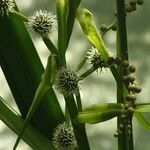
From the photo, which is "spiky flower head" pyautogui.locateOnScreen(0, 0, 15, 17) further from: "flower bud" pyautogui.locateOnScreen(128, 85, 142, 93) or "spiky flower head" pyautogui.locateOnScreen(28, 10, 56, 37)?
"flower bud" pyautogui.locateOnScreen(128, 85, 142, 93)

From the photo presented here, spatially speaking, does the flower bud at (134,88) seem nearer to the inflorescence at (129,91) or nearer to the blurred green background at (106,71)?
the inflorescence at (129,91)

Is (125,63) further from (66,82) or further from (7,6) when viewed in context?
(7,6)

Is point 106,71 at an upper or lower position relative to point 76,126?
upper

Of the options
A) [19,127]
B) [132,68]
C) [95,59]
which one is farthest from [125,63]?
[19,127]

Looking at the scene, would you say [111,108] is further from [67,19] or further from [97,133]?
[97,133]

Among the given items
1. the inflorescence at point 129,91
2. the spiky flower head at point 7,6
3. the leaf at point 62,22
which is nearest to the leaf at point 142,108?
the inflorescence at point 129,91

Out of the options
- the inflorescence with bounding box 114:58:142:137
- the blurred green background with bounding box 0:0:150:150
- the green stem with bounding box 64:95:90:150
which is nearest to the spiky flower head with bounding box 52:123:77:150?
the green stem with bounding box 64:95:90:150
